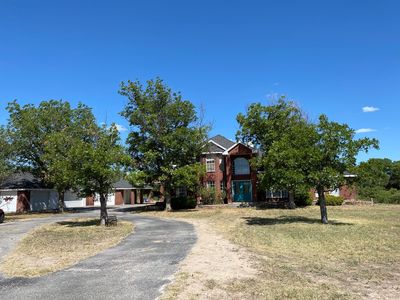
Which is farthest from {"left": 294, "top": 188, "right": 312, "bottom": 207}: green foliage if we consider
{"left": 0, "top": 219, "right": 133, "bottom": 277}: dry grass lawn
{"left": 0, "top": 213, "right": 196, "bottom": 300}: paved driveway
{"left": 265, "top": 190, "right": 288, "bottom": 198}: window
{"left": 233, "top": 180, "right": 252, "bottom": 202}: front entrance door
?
{"left": 0, "top": 213, "right": 196, "bottom": 300}: paved driveway

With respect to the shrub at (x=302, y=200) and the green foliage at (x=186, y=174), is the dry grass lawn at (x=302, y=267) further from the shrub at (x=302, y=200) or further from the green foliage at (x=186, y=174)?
the shrub at (x=302, y=200)

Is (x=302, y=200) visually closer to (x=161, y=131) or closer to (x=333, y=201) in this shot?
(x=333, y=201)

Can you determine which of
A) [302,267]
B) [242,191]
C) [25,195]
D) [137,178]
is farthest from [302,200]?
[25,195]

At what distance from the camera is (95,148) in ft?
78.4

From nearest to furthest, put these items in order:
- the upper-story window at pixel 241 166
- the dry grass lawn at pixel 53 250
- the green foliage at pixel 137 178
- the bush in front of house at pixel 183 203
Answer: the dry grass lawn at pixel 53 250 → the green foliage at pixel 137 178 → the bush in front of house at pixel 183 203 → the upper-story window at pixel 241 166

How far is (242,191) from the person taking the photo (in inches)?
1796

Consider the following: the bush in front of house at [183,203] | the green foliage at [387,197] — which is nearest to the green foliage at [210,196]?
→ the bush in front of house at [183,203]

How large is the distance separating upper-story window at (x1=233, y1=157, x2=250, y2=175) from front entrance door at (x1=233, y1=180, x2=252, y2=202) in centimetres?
101

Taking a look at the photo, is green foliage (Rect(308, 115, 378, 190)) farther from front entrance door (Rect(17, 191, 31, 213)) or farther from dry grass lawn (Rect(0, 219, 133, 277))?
front entrance door (Rect(17, 191, 31, 213))

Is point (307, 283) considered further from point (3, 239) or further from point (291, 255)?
point (3, 239)

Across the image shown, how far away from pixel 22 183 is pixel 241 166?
82.3 feet

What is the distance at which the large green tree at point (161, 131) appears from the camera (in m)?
36.9

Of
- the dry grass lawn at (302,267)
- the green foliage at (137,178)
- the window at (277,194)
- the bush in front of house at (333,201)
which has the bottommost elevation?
the dry grass lawn at (302,267)

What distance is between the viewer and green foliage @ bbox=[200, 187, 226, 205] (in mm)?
42625
